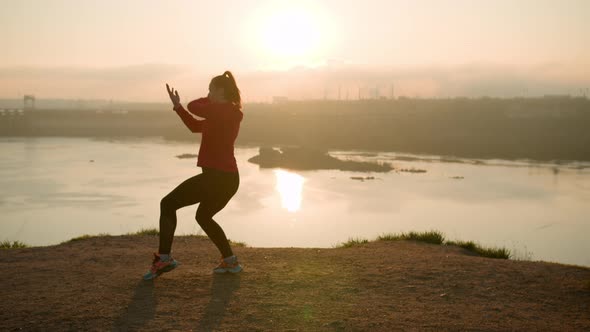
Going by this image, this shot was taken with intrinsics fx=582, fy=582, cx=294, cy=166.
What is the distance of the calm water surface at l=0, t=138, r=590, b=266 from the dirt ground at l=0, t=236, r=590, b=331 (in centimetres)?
1682

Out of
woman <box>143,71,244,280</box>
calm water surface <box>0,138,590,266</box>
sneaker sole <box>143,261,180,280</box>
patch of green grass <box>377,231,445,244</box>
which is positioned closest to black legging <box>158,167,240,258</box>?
woman <box>143,71,244,280</box>

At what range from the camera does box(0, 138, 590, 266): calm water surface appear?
3531cm

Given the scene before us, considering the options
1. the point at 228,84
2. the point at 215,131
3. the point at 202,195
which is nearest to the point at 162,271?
the point at 202,195

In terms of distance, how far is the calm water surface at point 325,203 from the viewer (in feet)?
116

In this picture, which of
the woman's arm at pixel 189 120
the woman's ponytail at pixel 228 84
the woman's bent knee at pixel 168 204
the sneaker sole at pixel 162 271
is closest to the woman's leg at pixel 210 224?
the woman's bent knee at pixel 168 204

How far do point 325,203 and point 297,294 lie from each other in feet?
142

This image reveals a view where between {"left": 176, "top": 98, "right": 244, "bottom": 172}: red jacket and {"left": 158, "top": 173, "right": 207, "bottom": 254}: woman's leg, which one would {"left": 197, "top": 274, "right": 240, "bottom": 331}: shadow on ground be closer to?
{"left": 158, "top": 173, "right": 207, "bottom": 254}: woman's leg

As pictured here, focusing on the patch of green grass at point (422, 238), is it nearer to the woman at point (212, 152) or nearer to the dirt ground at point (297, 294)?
the dirt ground at point (297, 294)

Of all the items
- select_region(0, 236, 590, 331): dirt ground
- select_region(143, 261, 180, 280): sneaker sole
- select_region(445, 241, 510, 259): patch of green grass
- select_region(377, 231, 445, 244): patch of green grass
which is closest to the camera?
select_region(0, 236, 590, 331): dirt ground

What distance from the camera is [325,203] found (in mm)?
49344

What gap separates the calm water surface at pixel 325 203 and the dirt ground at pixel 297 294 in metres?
16.8

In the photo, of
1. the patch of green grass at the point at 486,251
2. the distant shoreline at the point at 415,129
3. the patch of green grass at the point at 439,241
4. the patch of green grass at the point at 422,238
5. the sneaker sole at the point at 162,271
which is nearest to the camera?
the sneaker sole at the point at 162,271

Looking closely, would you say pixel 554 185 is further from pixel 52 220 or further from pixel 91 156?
pixel 91 156

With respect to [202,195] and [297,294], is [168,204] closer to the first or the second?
[202,195]
